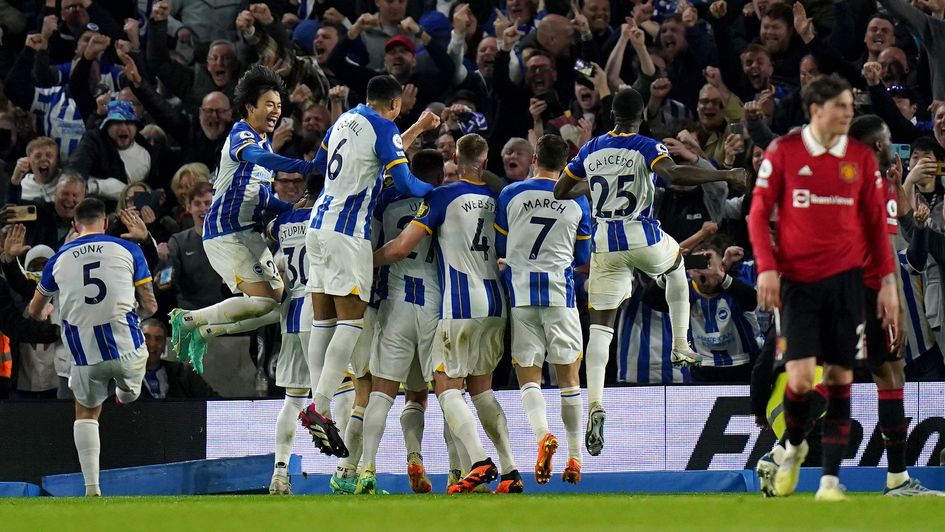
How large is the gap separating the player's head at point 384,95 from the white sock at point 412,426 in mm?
2446

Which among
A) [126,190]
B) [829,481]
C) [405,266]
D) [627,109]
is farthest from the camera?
[126,190]

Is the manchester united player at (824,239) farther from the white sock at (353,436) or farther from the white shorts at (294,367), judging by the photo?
the white shorts at (294,367)

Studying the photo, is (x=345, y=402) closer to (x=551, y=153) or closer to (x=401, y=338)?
(x=401, y=338)

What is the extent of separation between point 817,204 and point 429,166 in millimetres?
4606

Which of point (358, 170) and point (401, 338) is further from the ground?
point (358, 170)

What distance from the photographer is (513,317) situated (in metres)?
11.9

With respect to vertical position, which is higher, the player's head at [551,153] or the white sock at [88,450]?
the player's head at [551,153]

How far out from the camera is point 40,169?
17500mm

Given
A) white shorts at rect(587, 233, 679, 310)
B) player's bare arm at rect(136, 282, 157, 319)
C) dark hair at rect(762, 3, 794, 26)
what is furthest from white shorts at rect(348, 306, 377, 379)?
dark hair at rect(762, 3, 794, 26)

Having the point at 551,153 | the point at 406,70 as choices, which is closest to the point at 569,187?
the point at 551,153

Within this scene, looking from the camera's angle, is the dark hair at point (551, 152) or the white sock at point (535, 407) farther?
the dark hair at point (551, 152)

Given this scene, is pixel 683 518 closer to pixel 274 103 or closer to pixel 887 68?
pixel 274 103

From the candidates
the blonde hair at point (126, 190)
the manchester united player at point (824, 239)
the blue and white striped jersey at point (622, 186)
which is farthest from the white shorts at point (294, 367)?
the manchester united player at point (824, 239)

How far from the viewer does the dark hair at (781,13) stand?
54.9ft
